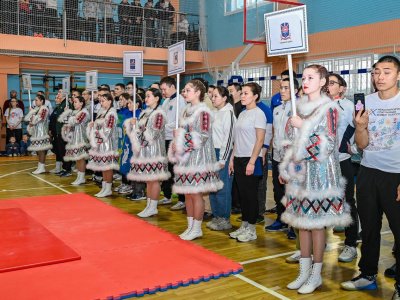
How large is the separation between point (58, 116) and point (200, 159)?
5355 mm

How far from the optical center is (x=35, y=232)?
14.8 ft

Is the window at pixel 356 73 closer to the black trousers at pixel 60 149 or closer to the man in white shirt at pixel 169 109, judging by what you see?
the man in white shirt at pixel 169 109

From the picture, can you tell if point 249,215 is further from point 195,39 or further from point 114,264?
point 195,39

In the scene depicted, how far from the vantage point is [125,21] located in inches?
511

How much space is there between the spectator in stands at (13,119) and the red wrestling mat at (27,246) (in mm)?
7894

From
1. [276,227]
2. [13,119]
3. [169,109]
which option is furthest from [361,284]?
[13,119]

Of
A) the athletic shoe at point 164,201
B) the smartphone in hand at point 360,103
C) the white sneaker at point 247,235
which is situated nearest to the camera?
the smartphone in hand at point 360,103

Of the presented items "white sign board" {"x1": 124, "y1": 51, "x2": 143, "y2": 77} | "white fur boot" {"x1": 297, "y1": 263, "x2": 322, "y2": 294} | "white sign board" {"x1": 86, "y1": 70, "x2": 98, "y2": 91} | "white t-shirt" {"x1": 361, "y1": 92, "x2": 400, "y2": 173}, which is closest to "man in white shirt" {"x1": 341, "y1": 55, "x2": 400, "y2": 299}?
"white t-shirt" {"x1": 361, "y1": 92, "x2": 400, "y2": 173}

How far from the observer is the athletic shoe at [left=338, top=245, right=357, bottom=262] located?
3970mm

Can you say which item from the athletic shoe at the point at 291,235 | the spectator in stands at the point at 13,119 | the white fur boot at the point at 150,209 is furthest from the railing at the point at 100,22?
the athletic shoe at the point at 291,235

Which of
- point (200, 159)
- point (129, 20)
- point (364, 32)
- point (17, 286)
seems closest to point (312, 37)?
point (364, 32)

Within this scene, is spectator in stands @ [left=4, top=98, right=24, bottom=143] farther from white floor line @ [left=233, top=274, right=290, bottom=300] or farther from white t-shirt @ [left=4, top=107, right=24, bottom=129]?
white floor line @ [left=233, top=274, right=290, bottom=300]

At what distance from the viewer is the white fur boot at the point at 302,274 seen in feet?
10.8

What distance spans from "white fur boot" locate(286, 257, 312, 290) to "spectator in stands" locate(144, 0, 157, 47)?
10.9m
